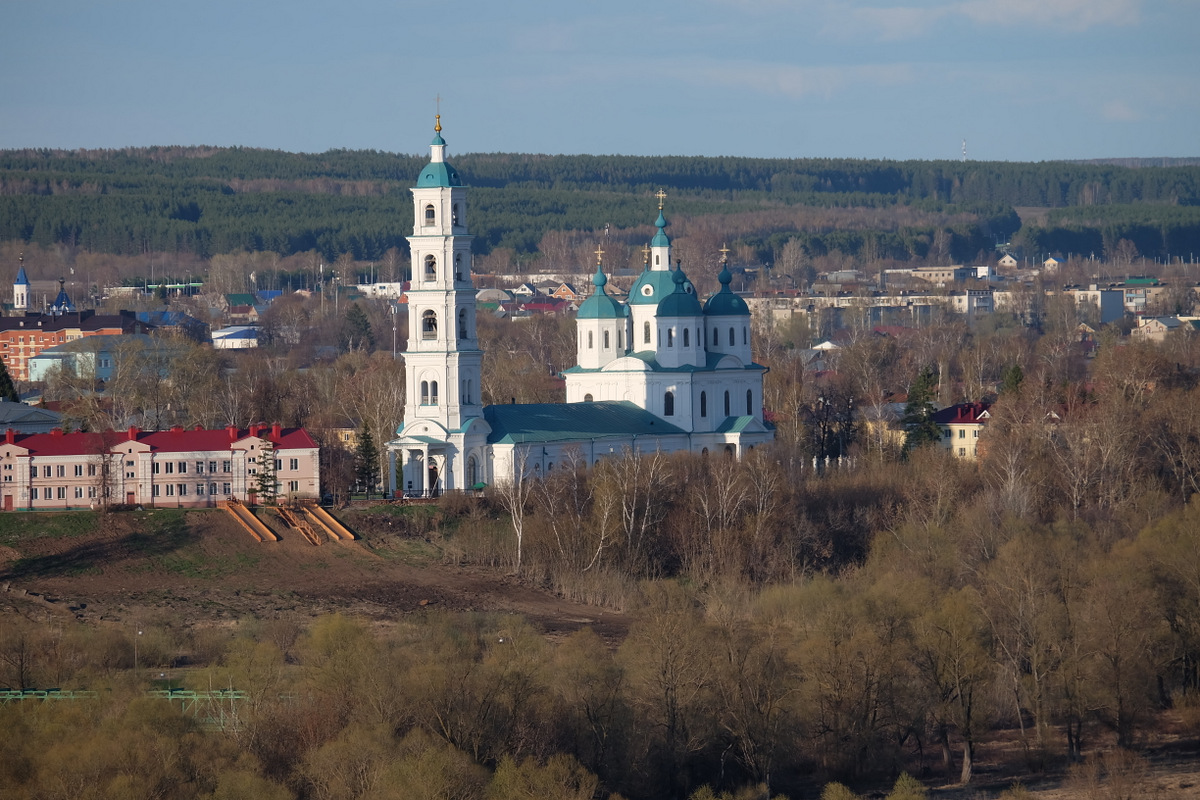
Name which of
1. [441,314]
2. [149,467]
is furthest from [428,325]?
[149,467]

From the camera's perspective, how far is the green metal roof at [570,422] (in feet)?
158

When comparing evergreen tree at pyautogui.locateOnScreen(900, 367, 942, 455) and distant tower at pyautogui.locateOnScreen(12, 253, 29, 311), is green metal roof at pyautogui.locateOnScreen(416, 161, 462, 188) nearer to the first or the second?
evergreen tree at pyautogui.locateOnScreen(900, 367, 942, 455)

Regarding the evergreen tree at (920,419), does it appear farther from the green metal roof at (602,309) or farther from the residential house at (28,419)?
the residential house at (28,419)

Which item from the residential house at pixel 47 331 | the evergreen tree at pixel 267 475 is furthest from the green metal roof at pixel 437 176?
the residential house at pixel 47 331

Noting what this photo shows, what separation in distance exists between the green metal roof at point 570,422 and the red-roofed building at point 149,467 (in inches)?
156

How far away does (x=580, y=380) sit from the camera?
54094mm

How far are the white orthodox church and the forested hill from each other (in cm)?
7953

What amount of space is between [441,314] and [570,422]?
3.94m

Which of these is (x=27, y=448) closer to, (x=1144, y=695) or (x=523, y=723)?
(x=523, y=723)

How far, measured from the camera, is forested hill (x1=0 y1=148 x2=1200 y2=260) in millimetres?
132125

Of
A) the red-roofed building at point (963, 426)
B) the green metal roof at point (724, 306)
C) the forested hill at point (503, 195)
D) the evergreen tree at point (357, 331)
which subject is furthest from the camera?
the forested hill at point (503, 195)

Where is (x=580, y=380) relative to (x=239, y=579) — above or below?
above

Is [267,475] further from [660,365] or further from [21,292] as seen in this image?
[21,292]

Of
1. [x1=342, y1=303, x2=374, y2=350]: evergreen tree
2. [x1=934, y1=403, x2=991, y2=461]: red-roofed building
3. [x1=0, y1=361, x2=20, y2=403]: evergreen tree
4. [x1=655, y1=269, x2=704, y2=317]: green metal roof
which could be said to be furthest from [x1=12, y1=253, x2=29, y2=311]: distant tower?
[x1=655, y1=269, x2=704, y2=317]: green metal roof
